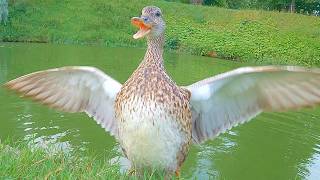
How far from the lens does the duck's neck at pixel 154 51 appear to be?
4.24 m

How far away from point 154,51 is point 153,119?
2.40ft

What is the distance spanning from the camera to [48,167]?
12.3 ft

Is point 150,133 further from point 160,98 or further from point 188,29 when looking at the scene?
point 188,29

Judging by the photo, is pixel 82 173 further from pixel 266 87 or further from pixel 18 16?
pixel 18 16

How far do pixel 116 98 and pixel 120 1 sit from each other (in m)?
24.3

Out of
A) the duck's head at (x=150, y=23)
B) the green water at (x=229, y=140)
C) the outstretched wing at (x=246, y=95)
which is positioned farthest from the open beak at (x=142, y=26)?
the green water at (x=229, y=140)

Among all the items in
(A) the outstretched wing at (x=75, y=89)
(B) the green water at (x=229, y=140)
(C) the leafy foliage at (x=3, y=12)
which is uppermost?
(A) the outstretched wing at (x=75, y=89)

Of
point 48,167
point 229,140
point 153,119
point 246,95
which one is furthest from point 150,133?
point 229,140

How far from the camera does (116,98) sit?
416cm

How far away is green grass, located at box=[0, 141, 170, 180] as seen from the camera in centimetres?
354

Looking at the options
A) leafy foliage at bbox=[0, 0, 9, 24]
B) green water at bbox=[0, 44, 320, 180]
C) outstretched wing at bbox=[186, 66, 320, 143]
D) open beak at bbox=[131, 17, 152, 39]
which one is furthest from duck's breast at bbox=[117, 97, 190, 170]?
leafy foliage at bbox=[0, 0, 9, 24]

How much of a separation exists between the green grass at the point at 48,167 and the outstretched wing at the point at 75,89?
1.35ft

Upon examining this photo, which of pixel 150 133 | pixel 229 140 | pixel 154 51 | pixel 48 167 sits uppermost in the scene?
pixel 154 51

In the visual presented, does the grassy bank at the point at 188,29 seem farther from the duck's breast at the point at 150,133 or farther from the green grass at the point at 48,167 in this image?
the duck's breast at the point at 150,133
